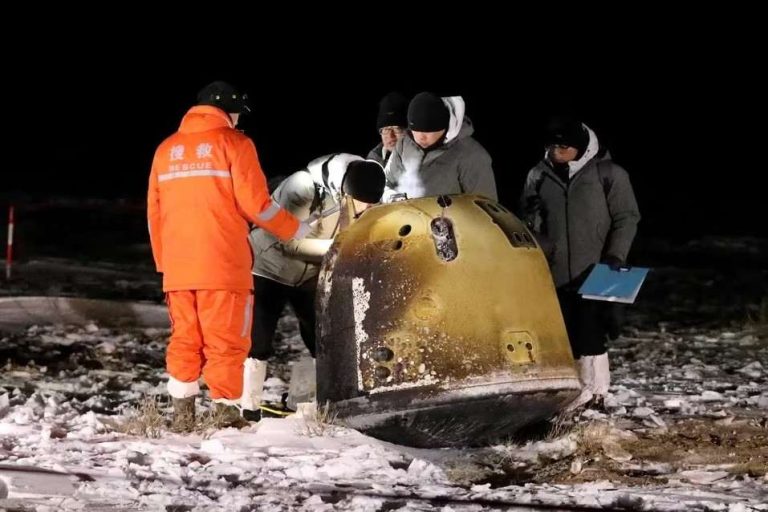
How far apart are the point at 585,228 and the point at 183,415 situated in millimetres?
2610

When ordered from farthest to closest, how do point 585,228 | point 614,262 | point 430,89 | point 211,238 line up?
point 430,89 < point 585,228 < point 614,262 < point 211,238

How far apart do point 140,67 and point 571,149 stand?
42634 millimetres

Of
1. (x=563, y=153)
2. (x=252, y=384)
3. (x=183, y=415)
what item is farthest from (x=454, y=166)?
(x=183, y=415)

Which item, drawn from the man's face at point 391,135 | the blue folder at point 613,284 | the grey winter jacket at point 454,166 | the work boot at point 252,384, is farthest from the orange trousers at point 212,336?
the blue folder at point 613,284

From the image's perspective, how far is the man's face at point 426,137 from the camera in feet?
21.6

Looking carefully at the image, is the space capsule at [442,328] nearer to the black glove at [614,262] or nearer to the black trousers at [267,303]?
the black trousers at [267,303]

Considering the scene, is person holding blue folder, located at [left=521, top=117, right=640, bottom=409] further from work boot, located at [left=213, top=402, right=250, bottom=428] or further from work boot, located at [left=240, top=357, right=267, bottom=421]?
work boot, located at [left=213, top=402, right=250, bottom=428]

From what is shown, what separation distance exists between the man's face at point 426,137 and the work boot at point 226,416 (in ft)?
5.72

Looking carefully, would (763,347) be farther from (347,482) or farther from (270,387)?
(347,482)

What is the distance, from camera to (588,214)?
715 centimetres

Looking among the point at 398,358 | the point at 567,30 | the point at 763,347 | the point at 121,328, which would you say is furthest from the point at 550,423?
the point at 567,30

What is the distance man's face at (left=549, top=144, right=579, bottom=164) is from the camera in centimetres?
711

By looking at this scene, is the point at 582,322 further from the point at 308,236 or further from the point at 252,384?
the point at 252,384

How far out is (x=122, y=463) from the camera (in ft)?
17.2
